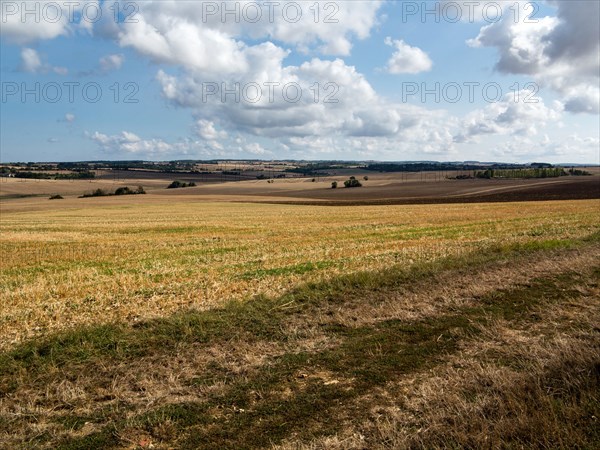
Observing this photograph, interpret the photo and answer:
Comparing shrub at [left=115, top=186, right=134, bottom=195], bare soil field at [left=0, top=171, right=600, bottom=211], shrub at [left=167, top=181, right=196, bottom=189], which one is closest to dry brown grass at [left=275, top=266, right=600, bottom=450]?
bare soil field at [left=0, top=171, right=600, bottom=211]

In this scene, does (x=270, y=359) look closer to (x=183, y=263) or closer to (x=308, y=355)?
(x=308, y=355)

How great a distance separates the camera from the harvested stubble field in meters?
5.12

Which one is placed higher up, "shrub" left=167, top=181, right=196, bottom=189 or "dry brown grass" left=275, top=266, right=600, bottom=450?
"shrub" left=167, top=181, right=196, bottom=189

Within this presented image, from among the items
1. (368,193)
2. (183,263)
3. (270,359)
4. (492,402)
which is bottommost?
(183,263)

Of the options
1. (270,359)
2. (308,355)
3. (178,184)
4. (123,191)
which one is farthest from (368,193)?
(270,359)

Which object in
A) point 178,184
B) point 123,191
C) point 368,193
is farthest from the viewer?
point 178,184

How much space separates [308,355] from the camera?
749cm

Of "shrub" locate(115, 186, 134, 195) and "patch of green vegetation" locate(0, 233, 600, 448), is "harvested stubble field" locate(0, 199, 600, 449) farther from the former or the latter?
"shrub" locate(115, 186, 134, 195)

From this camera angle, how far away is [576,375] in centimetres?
592

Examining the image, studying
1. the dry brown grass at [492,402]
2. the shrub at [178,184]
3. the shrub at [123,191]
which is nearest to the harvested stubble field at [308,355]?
the dry brown grass at [492,402]

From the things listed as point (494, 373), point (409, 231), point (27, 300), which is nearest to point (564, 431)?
point (494, 373)

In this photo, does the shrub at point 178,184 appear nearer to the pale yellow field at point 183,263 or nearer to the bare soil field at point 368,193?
the bare soil field at point 368,193

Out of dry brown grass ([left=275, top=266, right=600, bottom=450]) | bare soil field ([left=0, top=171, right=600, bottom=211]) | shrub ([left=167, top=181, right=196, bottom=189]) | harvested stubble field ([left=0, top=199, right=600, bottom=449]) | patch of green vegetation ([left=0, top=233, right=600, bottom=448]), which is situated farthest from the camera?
shrub ([left=167, top=181, right=196, bottom=189])

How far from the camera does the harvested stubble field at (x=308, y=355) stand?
512cm
